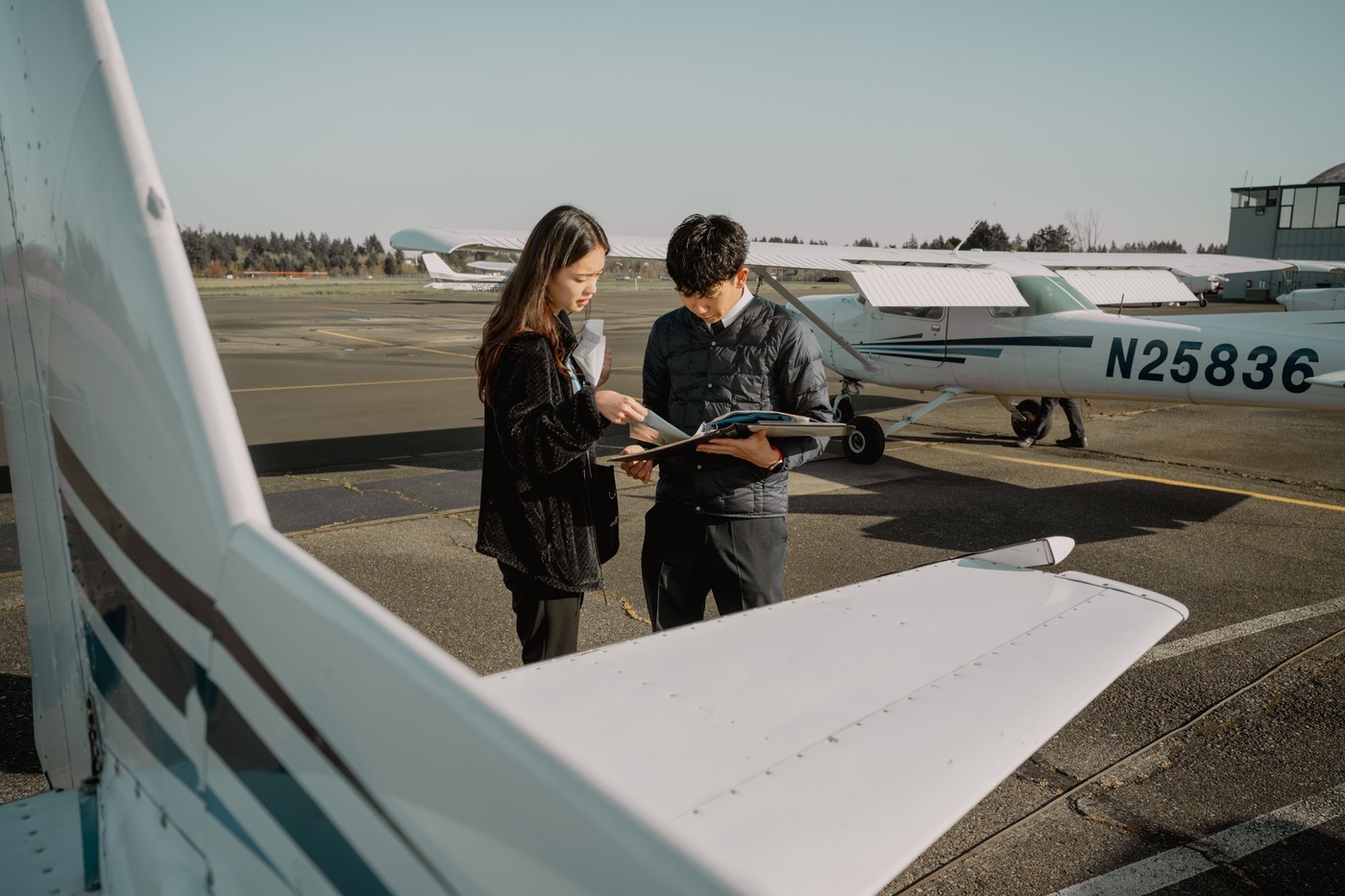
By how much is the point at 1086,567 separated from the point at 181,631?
575 centimetres

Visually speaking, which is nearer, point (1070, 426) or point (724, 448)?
point (724, 448)

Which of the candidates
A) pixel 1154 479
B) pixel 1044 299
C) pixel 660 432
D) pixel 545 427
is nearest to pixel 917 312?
pixel 1044 299

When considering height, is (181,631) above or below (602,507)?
above

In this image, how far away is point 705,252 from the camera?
2744mm

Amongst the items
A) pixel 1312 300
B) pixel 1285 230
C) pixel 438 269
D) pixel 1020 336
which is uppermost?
pixel 1285 230

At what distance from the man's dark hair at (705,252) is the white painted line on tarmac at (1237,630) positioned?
3.01 metres

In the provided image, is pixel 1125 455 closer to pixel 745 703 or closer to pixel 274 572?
pixel 745 703

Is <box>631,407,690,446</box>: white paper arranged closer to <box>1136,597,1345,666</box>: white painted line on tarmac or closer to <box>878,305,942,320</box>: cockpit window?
<box>1136,597,1345,666</box>: white painted line on tarmac

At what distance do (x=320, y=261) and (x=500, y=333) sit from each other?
402ft

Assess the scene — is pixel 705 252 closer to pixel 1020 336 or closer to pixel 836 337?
pixel 1020 336

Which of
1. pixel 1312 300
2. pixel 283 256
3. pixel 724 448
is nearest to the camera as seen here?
pixel 724 448

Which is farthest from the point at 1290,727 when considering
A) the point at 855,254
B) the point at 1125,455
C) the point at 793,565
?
the point at 855,254

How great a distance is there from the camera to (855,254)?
10375mm

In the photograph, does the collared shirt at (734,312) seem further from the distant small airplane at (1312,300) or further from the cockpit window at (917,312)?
the distant small airplane at (1312,300)
